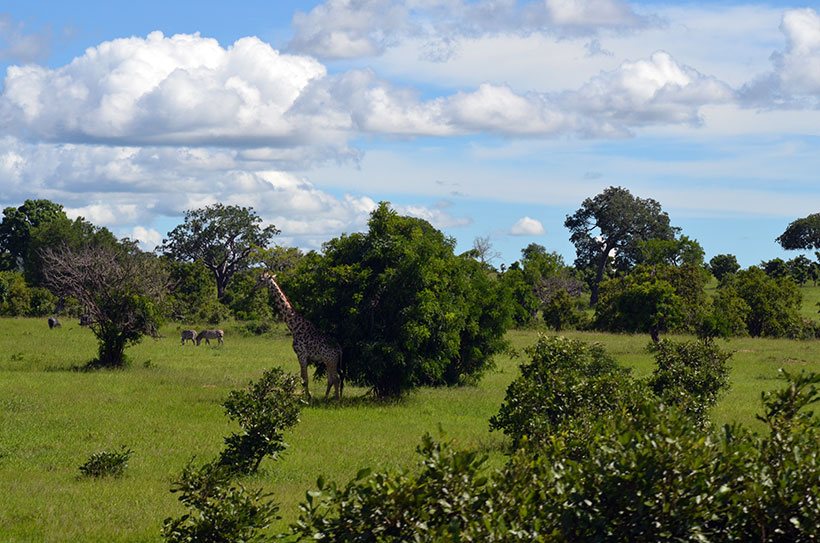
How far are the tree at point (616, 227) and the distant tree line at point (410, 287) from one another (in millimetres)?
147

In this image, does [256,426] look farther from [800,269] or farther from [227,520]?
[800,269]

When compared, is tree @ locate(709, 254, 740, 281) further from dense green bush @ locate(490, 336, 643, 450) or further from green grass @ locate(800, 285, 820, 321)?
dense green bush @ locate(490, 336, 643, 450)

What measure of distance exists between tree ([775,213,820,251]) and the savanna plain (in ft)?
205

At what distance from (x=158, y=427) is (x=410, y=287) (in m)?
8.69

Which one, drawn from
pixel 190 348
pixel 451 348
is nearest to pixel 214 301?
pixel 190 348

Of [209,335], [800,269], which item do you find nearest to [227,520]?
[209,335]

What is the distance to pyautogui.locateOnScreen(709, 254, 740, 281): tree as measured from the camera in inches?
3797

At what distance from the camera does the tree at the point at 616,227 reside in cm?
10669

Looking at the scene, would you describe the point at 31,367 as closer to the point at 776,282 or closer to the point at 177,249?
the point at 776,282

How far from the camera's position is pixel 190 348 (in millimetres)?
45562

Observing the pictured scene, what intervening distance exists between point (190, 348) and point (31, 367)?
1114 cm

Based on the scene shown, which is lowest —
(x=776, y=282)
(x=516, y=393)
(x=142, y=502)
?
(x=142, y=502)

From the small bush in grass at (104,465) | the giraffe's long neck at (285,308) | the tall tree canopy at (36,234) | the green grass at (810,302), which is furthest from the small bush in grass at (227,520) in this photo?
the tall tree canopy at (36,234)

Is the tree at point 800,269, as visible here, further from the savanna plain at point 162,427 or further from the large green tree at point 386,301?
the large green tree at point 386,301
